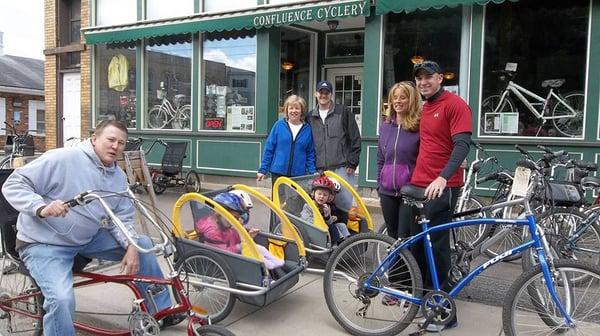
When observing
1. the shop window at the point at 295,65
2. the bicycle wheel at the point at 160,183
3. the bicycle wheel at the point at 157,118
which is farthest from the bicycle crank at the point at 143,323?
the bicycle wheel at the point at 157,118

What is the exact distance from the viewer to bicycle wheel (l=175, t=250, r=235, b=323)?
3803mm

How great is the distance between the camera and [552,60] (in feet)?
25.8

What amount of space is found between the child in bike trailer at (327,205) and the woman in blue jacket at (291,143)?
1.87ft

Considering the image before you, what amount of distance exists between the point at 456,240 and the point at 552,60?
486cm

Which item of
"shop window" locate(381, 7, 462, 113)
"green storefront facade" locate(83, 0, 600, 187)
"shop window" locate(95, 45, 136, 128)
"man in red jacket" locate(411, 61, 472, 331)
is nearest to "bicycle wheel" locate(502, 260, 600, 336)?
"man in red jacket" locate(411, 61, 472, 331)

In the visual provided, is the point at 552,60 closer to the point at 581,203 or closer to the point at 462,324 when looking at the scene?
→ the point at 581,203

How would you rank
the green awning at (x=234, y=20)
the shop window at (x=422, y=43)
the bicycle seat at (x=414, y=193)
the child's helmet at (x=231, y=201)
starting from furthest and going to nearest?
the green awning at (x=234, y=20) < the shop window at (x=422, y=43) < the child's helmet at (x=231, y=201) < the bicycle seat at (x=414, y=193)

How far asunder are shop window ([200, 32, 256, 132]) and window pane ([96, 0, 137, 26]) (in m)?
2.08

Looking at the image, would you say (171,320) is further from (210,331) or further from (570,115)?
(570,115)

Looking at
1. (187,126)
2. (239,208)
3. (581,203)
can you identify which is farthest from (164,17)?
(581,203)

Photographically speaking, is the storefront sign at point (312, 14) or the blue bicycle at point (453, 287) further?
the storefront sign at point (312, 14)

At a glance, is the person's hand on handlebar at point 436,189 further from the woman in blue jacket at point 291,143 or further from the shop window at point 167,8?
the shop window at point 167,8

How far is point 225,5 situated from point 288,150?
5.83m

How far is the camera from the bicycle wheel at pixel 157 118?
11766 mm
